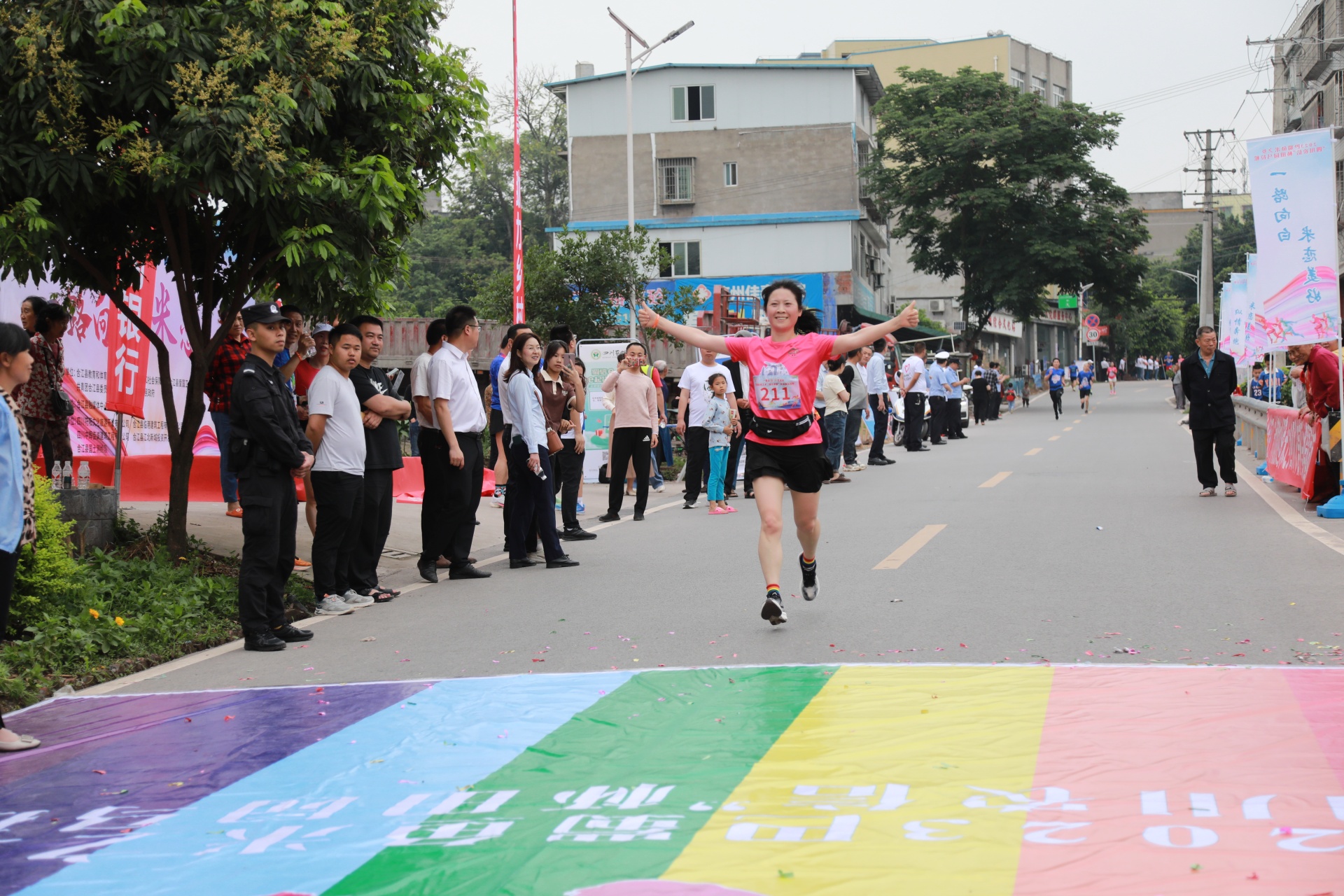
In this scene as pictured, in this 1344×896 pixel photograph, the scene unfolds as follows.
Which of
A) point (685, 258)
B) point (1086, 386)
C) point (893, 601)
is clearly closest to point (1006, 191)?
point (1086, 386)

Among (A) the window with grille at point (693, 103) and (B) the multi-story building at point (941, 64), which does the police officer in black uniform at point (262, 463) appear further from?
(B) the multi-story building at point (941, 64)

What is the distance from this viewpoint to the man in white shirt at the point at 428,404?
31.6ft

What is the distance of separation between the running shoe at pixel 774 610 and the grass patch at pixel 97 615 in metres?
3.19

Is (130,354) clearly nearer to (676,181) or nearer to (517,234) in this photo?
(517,234)

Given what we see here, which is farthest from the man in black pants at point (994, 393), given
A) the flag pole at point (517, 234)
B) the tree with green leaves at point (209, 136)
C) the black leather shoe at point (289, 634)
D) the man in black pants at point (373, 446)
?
the black leather shoe at point (289, 634)

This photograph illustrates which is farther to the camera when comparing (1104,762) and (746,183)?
(746,183)

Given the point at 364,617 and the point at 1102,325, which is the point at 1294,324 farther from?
the point at 1102,325

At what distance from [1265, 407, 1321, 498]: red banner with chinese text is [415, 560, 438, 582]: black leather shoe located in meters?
8.65

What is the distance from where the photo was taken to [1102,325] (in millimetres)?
97375

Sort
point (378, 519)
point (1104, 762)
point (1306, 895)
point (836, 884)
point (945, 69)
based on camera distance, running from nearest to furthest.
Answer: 1. point (1306, 895)
2. point (836, 884)
3. point (1104, 762)
4. point (378, 519)
5. point (945, 69)

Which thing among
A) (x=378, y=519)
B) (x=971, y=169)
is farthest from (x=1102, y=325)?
(x=378, y=519)

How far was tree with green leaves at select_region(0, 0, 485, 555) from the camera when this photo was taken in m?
8.07

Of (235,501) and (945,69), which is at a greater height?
(945,69)

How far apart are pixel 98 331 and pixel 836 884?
35.6 ft
